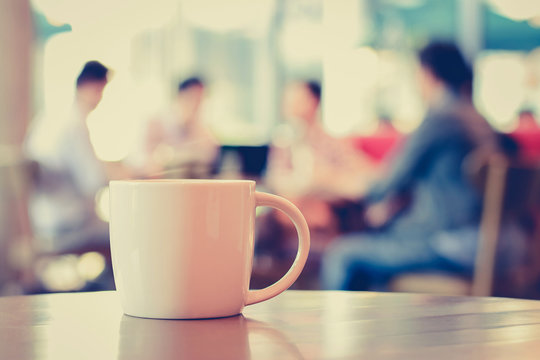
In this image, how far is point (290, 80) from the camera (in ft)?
12.5

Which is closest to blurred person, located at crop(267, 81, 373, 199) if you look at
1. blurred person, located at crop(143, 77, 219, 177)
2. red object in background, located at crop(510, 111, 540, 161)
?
blurred person, located at crop(143, 77, 219, 177)

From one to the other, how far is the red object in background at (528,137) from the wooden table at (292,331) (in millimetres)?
3210

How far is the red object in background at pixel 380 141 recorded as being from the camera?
3648 millimetres

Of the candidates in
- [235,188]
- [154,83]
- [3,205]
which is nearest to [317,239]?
[154,83]

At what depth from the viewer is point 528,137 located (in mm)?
3688

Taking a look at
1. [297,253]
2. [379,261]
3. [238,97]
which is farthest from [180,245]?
[238,97]

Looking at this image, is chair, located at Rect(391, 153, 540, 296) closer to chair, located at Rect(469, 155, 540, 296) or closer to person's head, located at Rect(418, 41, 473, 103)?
chair, located at Rect(469, 155, 540, 296)

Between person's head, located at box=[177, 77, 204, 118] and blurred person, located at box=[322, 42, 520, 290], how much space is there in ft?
4.37

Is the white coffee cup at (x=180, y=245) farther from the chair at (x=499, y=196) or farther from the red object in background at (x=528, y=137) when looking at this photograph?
the red object in background at (x=528, y=137)

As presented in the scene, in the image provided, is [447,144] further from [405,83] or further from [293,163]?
[405,83]

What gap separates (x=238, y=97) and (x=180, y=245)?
3.36 meters

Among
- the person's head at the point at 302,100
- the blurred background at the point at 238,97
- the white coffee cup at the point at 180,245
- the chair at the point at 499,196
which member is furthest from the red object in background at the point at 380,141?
the white coffee cup at the point at 180,245

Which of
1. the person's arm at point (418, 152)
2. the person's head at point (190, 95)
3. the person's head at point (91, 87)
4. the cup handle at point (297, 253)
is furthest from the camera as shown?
the person's head at point (190, 95)

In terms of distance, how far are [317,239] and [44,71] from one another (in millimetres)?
1599
